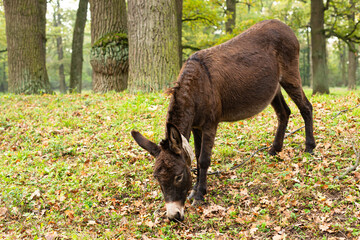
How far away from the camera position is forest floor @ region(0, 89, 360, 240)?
152 inches

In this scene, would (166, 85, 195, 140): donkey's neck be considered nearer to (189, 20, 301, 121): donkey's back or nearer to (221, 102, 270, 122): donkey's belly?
(189, 20, 301, 121): donkey's back

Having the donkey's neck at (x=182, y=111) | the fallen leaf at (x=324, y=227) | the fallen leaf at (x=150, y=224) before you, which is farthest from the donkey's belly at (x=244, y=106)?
the fallen leaf at (x=324, y=227)

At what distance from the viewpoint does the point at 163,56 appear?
336 inches

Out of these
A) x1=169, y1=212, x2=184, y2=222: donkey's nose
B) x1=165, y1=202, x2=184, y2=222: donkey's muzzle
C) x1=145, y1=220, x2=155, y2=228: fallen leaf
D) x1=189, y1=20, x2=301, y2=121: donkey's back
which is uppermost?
x1=189, y1=20, x2=301, y2=121: donkey's back

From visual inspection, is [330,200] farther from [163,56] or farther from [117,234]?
[163,56]

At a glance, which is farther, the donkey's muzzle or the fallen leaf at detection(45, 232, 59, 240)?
the fallen leaf at detection(45, 232, 59, 240)

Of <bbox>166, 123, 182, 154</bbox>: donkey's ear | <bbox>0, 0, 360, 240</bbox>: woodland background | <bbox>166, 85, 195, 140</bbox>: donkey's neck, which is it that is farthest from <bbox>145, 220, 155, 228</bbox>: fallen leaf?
<bbox>166, 85, 195, 140</bbox>: donkey's neck

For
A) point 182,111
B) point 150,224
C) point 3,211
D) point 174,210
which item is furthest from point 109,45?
point 174,210

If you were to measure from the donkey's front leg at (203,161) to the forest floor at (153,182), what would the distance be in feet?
0.52

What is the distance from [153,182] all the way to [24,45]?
8876mm

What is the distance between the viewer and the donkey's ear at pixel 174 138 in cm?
358

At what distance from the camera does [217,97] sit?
14.6 feet

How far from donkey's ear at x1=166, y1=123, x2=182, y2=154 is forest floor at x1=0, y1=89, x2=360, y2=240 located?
3.46 ft

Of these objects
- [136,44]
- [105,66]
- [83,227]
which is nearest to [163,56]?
[136,44]
